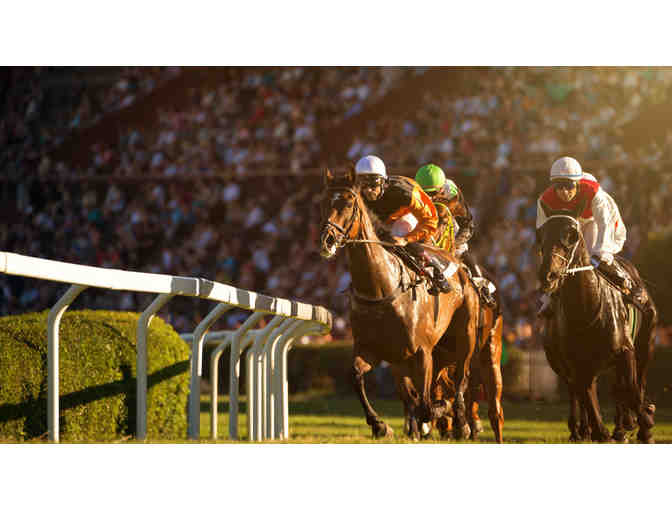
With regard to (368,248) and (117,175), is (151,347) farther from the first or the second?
(117,175)

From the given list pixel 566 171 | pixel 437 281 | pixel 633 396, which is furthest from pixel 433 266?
pixel 633 396

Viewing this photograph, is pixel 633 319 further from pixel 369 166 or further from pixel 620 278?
pixel 369 166

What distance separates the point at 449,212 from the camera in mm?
5898

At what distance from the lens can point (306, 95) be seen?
15.0m

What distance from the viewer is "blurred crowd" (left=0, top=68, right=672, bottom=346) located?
1323cm

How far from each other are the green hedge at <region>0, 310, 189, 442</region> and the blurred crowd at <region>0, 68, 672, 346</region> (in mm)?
7733

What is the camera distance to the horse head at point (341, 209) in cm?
456

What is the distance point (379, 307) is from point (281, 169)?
9.39 meters

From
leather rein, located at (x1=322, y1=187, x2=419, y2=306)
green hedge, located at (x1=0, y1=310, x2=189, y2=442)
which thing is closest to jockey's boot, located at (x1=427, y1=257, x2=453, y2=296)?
leather rein, located at (x1=322, y1=187, x2=419, y2=306)

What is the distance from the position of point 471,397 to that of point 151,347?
1.97 meters

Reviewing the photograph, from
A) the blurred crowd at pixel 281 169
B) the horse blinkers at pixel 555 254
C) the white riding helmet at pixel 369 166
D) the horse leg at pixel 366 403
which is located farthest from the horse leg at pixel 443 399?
the blurred crowd at pixel 281 169

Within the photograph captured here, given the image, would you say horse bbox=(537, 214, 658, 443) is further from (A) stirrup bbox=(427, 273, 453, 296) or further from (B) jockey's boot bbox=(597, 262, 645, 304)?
(A) stirrup bbox=(427, 273, 453, 296)

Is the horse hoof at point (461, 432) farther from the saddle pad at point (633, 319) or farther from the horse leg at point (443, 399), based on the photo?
the saddle pad at point (633, 319)

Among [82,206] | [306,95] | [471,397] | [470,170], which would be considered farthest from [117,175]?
[471,397]
